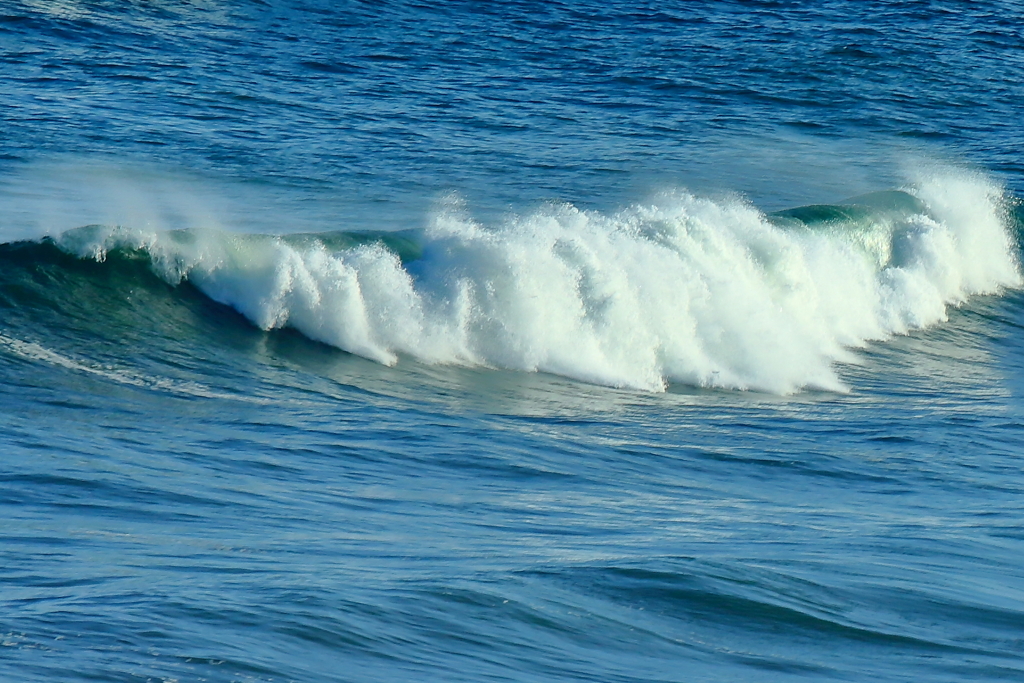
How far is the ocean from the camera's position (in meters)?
5.78

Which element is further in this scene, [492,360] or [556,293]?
[556,293]

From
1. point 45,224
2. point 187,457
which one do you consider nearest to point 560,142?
point 45,224

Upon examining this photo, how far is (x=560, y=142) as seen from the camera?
23.7 m

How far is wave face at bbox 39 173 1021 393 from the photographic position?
41.6ft

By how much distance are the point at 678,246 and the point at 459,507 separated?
7.62 metres

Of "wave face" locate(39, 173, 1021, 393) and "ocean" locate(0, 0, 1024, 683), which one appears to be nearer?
"ocean" locate(0, 0, 1024, 683)

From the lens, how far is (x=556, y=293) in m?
13.3

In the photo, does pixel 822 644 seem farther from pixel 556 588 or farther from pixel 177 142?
pixel 177 142

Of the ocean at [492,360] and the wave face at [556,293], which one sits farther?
the wave face at [556,293]

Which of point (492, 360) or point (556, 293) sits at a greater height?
point (556, 293)

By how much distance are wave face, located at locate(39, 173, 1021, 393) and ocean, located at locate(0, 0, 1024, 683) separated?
42 millimetres

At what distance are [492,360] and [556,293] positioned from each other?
111cm

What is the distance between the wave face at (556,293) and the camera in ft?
41.6

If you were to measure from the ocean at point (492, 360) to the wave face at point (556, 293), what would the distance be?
0.04 m
